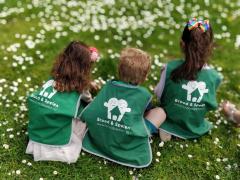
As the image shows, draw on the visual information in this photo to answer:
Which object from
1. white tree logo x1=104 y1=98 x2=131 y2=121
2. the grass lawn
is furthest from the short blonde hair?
the grass lawn

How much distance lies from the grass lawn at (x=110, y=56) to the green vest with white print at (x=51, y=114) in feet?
Result: 0.94

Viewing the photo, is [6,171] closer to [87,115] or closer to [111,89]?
[87,115]

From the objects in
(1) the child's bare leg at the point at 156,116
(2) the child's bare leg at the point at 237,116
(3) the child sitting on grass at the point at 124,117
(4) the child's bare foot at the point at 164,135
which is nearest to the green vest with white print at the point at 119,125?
(3) the child sitting on grass at the point at 124,117

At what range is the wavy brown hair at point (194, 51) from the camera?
4.64 metres

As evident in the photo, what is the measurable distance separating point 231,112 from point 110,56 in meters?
1.85

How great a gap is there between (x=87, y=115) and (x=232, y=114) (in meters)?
1.87

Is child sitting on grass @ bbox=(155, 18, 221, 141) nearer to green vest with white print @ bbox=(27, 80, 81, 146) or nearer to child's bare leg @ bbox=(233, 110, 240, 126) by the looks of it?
child's bare leg @ bbox=(233, 110, 240, 126)

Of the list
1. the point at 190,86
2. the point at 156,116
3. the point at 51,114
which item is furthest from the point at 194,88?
the point at 51,114

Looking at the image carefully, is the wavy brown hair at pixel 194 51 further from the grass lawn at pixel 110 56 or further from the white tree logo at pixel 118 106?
the grass lawn at pixel 110 56

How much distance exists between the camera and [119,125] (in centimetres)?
450


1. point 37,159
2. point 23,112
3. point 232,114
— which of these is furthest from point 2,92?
point 232,114

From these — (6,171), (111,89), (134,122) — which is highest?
(111,89)

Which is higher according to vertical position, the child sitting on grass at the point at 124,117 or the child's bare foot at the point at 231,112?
the child sitting on grass at the point at 124,117

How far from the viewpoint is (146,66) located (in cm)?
451
